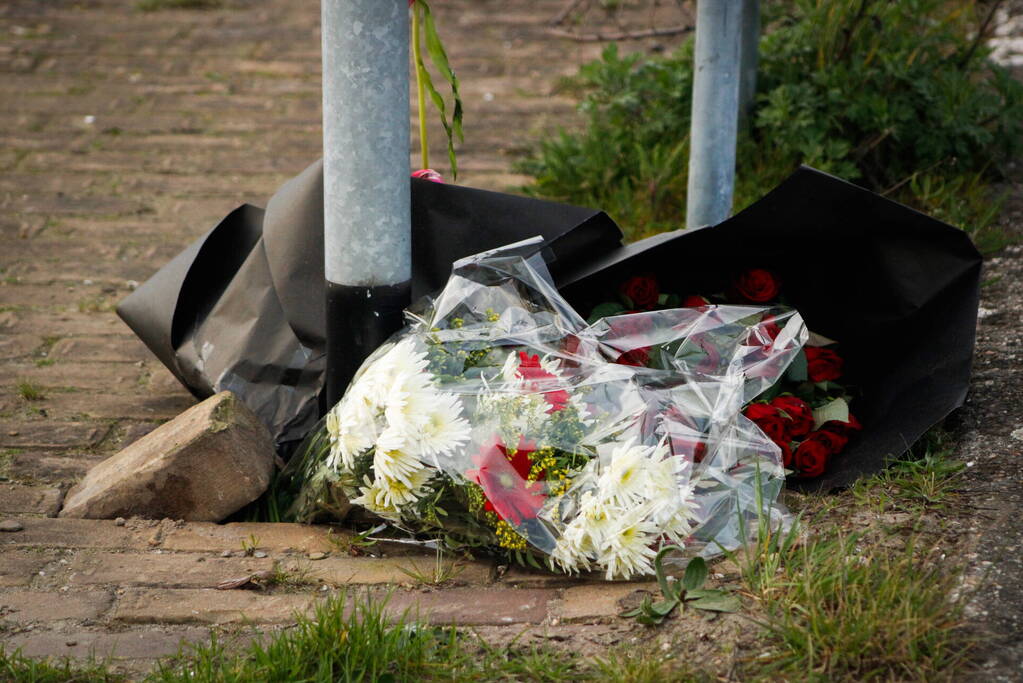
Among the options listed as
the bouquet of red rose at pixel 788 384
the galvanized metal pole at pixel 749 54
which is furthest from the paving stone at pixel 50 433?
the galvanized metal pole at pixel 749 54

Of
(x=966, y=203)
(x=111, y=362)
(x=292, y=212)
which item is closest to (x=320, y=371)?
(x=292, y=212)

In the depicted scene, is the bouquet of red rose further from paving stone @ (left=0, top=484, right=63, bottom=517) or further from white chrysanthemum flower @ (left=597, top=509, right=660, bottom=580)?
paving stone @ (left=0, top=484, right=63, bottom=517)

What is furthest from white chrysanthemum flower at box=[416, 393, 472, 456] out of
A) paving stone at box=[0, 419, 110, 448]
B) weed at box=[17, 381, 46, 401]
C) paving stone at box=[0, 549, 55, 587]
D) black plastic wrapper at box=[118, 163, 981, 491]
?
weed at box=[17, 381, 46, 401]

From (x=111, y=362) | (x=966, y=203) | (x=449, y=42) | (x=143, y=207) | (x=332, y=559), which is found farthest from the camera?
(x=449, y=42)

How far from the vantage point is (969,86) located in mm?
3619

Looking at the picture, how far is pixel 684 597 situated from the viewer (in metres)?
1.82

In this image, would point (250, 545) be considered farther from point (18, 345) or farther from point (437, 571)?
point (18, 345)

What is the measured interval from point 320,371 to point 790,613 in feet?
4.20

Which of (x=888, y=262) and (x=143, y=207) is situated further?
(x=143, y=207)

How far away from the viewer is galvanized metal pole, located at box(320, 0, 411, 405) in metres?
2.14

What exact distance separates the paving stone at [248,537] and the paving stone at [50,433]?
22.5 inches

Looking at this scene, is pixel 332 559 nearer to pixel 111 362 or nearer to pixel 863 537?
pixel 863 537

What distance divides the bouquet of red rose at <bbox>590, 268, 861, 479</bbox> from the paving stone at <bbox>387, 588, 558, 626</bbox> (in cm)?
57

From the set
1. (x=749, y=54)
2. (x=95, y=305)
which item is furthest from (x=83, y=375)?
(x=749, y=54)
